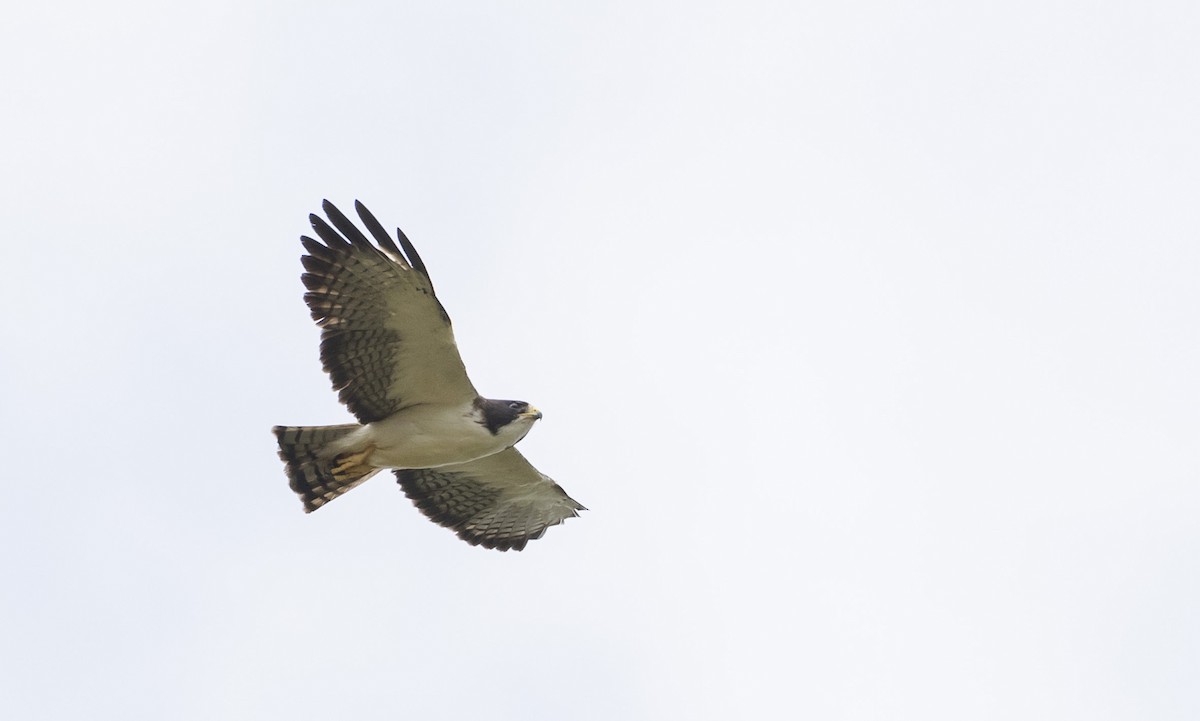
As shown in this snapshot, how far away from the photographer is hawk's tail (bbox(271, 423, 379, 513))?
51.5 ft

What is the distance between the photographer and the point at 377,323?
14875 millimetres

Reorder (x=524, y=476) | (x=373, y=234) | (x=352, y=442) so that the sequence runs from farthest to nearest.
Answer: (x=524, y=476), (x=352, y=442), (x=373, y=234)

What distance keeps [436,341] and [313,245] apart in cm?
138

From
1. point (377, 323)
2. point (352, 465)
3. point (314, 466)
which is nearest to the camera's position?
point (377, 323)

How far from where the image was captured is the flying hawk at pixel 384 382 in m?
14.5

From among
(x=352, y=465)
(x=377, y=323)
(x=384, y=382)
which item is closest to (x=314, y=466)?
(x=352, y=465)

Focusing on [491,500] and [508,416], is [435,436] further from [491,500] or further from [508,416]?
[491,500]

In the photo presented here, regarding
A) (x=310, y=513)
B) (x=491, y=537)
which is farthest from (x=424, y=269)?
(x=491, y=537)

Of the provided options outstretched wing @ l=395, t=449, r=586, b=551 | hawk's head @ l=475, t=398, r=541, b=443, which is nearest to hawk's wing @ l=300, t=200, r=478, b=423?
hawk's head @ l=475, t=398, r=541, b=443

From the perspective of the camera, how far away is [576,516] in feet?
57.4

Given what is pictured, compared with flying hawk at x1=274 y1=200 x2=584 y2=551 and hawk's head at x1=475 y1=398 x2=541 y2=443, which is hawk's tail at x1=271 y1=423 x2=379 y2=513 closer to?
flying hawk at x1=274 y1=200 x2=584 y2=551

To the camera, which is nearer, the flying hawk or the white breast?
the flying hawk

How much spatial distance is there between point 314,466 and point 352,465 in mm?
438

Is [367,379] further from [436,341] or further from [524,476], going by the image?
[524,476]
